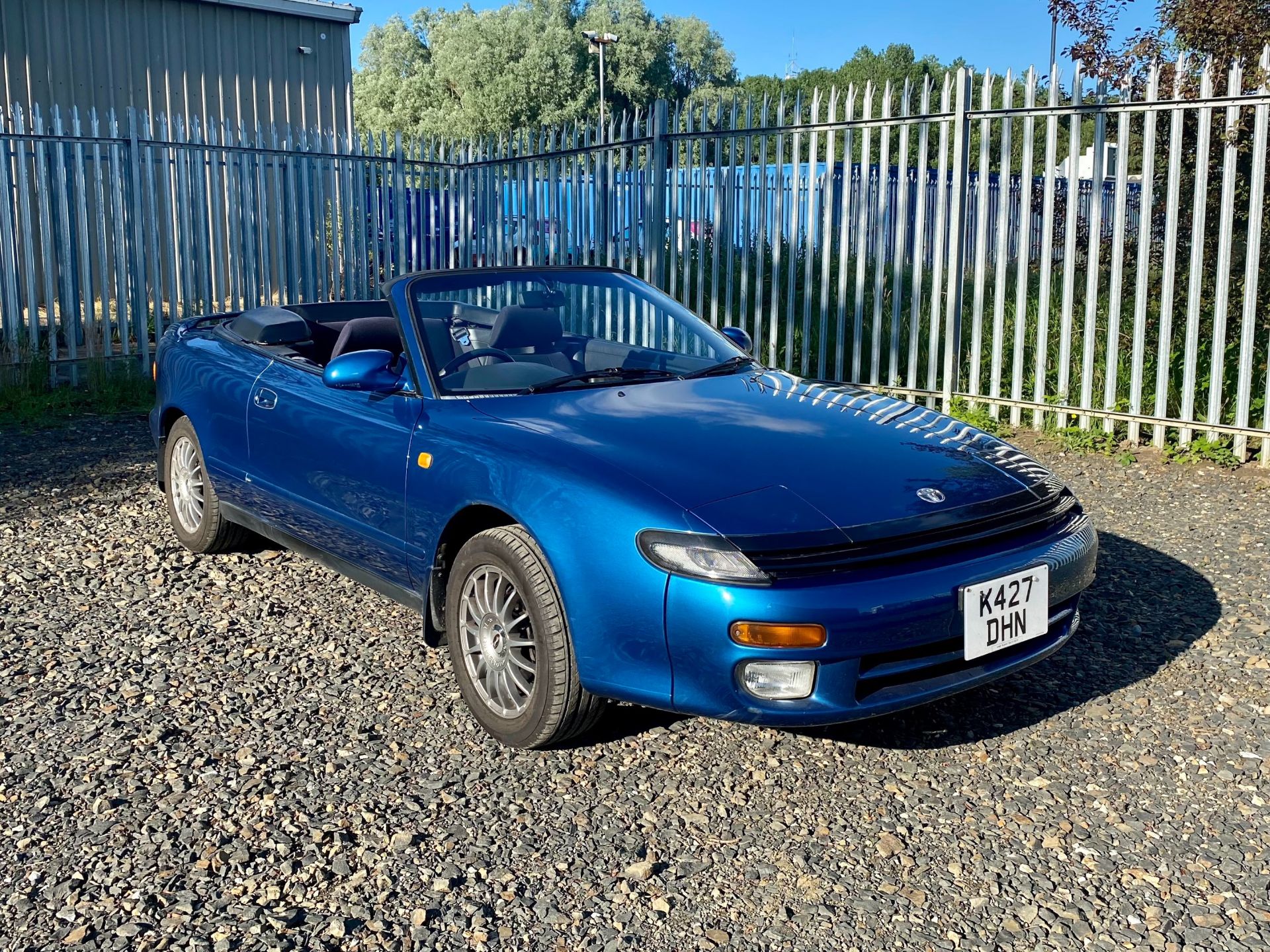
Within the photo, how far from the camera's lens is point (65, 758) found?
11.8 feet

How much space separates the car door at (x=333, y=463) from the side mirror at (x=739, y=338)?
5.07ft

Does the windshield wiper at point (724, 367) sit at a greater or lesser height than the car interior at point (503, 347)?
lesser

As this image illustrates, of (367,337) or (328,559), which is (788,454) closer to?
(328,559)

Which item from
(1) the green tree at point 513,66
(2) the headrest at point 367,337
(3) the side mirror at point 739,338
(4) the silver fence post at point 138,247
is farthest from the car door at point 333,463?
(1) the green tree at point 513,66

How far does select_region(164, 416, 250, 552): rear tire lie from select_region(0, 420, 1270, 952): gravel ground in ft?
2.29

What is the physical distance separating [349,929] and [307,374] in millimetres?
2546

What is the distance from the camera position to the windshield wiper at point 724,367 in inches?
178

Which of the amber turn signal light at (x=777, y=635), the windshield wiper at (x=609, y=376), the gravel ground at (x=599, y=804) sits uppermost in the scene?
the windshield wiper at (x=609, y=376)

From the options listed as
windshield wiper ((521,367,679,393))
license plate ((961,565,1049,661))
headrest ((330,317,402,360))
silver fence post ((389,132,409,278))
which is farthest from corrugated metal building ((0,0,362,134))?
license plate ((961,565,1049,661))

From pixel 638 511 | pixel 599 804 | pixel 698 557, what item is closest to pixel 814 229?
pixel 638 511

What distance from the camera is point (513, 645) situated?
3.54 meters

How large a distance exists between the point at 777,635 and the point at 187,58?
53.5 ft

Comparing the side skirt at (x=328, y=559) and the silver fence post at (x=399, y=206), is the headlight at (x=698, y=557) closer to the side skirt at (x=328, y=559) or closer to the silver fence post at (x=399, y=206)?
the side skirt at (x=328, y=559)

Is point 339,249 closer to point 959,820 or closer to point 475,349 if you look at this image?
point 475,349
